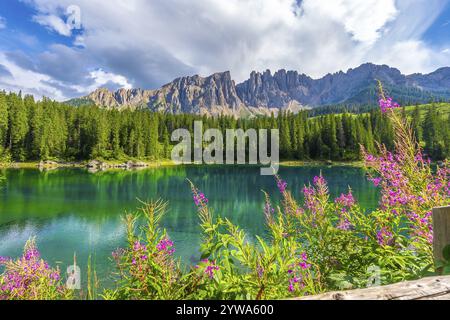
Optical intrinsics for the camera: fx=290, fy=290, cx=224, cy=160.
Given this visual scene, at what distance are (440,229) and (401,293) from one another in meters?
0.67

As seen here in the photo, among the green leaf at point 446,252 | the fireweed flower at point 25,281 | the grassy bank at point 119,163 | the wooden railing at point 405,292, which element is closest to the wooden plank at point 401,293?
the wooden railing at point 405,292

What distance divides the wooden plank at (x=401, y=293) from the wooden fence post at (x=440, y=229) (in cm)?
47

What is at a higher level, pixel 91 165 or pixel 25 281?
pixel 91 165

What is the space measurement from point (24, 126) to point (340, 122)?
9407 cm

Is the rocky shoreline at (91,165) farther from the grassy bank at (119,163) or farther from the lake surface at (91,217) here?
the lake surface at (91,217)

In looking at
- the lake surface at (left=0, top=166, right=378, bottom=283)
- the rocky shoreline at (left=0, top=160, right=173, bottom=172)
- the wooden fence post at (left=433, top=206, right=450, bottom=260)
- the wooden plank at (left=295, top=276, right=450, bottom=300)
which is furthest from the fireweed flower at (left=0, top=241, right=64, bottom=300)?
the rocky shoreline at (left=0, top=160, right=173, bottom=172)

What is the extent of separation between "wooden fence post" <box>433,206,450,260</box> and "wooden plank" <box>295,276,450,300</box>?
1.53 feet

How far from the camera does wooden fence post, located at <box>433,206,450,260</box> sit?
62.6 inches

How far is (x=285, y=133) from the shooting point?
99.7 m

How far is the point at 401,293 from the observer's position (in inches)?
47.3

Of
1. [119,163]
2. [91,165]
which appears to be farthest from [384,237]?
[119,163]

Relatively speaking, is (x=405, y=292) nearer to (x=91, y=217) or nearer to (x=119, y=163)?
(x=91, y=217)

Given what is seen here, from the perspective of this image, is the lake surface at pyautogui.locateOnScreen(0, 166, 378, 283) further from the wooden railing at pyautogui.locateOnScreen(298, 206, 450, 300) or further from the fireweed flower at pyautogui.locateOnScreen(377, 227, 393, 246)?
the wooden railing at pyautogui.locateOnScreen(298, 206, 450, 300)

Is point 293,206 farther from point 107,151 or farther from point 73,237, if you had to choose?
point 107,151
